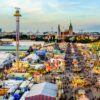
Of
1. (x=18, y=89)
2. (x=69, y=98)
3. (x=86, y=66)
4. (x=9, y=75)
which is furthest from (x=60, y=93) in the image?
(x=86, y=66)

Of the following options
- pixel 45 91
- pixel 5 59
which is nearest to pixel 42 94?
pixel 45 91

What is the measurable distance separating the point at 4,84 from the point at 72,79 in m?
4.18

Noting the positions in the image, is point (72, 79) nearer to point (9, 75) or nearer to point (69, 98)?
point (9, 75)

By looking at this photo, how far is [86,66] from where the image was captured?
2391 cm

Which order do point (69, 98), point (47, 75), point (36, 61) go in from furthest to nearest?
1. point (36, 61)
2. point (47, 75)
3. point (69, 98)

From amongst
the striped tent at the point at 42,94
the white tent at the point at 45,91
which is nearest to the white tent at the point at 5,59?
the white tent at the point at 45,91

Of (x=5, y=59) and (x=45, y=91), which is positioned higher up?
(x=45, y=91)

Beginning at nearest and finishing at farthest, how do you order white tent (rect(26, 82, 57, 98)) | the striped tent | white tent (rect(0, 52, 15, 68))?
1. the striped tent
2. white tent (rect(26, 82, 57, 98))
3. white tent (rect(0, 52, 15, 68))

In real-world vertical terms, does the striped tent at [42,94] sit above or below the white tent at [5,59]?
above

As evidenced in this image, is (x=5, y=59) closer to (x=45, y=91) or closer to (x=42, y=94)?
(x=45, y=91)

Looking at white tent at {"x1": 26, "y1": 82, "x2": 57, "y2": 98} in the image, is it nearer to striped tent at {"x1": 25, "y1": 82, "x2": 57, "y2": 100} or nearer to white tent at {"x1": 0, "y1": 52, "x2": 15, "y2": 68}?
striped tent at {"x1": 25, "y1": 82, "x2": 57, "y2": 100}

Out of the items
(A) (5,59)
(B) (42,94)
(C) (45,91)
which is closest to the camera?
(B) (42,94)

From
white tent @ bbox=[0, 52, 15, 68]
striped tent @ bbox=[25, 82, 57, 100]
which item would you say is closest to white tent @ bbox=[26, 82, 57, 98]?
striped tent @ bbox=[25, 82, 57, 100]

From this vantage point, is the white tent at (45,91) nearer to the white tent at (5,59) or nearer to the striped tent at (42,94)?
the striped tent at (42,94)
